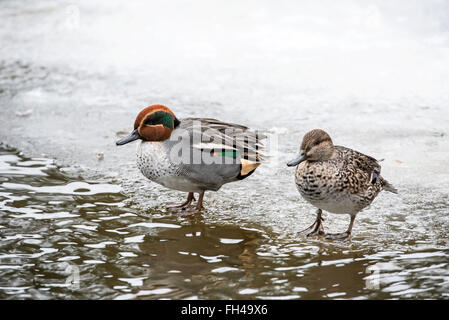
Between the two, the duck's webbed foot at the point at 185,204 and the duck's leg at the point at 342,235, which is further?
the duck's webbed foot at the point at 185,204

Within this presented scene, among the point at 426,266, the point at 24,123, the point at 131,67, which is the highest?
the point at 131,67

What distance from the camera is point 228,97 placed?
7.76m

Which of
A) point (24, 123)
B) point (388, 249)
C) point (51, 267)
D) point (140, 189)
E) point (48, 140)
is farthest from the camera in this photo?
point (24, 123)

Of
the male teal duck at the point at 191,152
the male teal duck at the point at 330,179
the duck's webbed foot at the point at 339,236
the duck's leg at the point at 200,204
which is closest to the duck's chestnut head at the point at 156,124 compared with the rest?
the male teal duck at the point at 191,152

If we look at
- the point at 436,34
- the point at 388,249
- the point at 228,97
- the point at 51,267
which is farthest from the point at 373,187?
the point at 436,34

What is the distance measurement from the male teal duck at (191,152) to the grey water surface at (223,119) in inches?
12.0

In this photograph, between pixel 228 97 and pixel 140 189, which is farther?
pixel 228 97

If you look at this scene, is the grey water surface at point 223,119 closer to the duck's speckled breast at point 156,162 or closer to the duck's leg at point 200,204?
the duck's leg at point 200,204

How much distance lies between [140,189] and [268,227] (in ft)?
4.50

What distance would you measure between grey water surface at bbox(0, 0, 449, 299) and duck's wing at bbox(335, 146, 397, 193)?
0.39 metres

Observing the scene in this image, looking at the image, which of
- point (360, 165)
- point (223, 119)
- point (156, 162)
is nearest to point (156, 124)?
point (156, 162)

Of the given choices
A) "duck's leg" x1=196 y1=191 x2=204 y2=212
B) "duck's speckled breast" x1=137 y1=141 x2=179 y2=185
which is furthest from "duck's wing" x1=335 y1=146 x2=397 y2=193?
"duck's speckled breast" x1=137 y1=141 x2=179 y2=185

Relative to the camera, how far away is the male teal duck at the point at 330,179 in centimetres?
444

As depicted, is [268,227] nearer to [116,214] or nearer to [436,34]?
[116,214]
